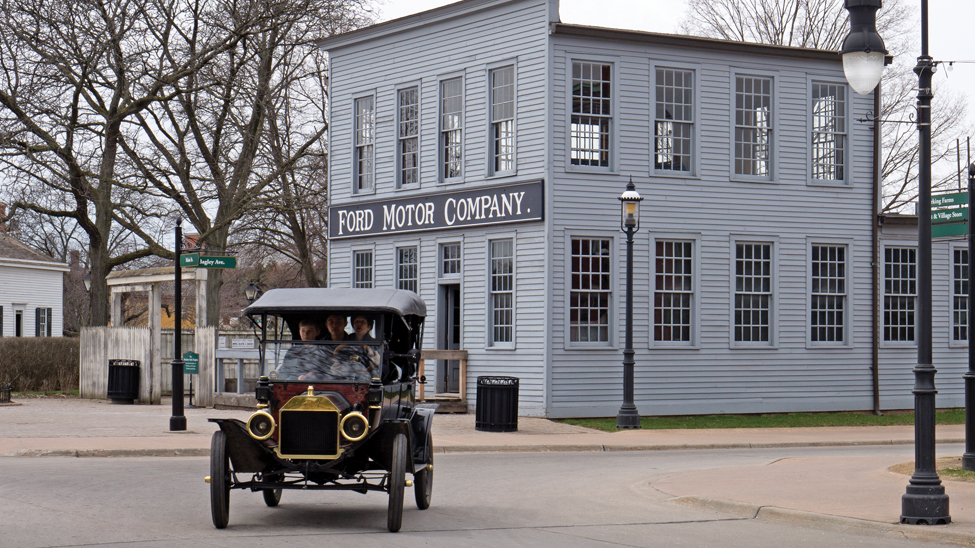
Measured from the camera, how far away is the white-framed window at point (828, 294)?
84.5 ft

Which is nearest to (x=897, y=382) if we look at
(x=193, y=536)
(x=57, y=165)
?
(x=193, y=536)

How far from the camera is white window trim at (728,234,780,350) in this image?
81.5 ft

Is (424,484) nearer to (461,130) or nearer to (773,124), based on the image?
(461,130)

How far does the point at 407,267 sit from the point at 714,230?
7.28 m

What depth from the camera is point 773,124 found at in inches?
998

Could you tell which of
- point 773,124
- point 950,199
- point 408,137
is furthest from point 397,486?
point 773,124

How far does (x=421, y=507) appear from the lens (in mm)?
11375

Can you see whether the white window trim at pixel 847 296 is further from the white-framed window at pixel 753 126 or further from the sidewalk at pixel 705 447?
the sidewalk at pixel 705 447

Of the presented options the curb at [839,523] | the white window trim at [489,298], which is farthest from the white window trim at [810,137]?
the curb at [839,523]

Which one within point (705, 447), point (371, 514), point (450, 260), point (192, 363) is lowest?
point (705, 447)

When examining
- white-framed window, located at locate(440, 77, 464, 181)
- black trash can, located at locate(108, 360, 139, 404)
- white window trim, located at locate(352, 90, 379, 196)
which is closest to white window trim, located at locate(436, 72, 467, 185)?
white-framed window, located at locate(440, 77, 464, 181)

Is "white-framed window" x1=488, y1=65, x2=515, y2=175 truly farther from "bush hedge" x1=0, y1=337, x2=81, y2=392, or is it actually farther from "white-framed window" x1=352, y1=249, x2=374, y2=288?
"bush hedge" x1=0, y1=337, x2=81, y2=392

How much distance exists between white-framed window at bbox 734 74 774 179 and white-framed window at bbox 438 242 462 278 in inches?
261

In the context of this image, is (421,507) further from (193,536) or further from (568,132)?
(568,132)
